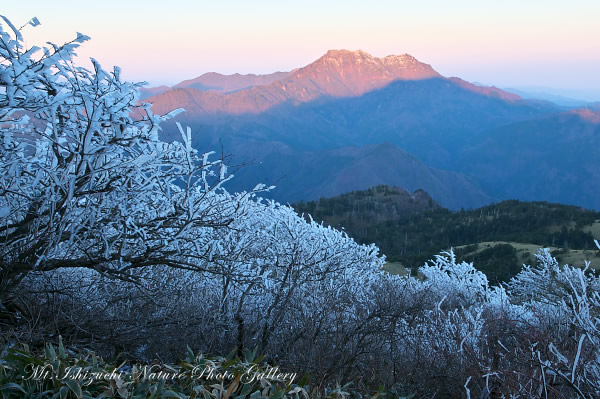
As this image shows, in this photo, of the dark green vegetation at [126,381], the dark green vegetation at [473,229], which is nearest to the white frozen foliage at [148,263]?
the dark green vegetation at [126,381]

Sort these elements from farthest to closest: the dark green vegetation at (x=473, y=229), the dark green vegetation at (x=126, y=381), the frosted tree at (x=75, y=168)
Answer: the dark green vegetation at (x=473, y=229)
the frosted tree at (x=75, y=168)
the dark green vegetation at (x=126, y=381)

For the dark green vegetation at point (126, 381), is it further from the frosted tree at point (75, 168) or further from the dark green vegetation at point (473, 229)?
the dark green vegetation at point (473, 229)

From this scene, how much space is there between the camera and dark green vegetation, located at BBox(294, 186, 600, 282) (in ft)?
102

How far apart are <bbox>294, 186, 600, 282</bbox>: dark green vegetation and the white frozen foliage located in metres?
21.9

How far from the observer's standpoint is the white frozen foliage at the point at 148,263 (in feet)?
13.6

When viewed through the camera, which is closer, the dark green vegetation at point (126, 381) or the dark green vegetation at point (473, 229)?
the dark green vegetation at point (126, 381)

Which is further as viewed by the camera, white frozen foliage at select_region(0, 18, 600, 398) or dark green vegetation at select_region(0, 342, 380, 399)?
white frozen foliage at select_region(0, 18, 600, 398)

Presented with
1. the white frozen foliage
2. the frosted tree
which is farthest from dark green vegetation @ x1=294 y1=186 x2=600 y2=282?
the frosted tree

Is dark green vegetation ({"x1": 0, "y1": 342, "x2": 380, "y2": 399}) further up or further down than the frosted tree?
further down

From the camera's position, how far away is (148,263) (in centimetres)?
496

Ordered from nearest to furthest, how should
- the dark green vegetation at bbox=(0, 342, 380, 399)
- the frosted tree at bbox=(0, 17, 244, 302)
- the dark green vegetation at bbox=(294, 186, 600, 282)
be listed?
the dark green vegetation at bbox=(0, 342, 380, 399) < the frosted tree at bbox=(0, 17, 244, 302) < the dark green vegetation at bbox=(294, 186, 600, 282)

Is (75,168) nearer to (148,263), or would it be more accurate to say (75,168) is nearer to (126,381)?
(148,263)

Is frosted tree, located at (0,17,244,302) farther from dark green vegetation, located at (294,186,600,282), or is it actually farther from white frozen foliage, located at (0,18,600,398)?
dark green vegetation, located at (294,186,600,282)

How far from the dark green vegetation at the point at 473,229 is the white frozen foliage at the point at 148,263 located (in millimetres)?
21852
